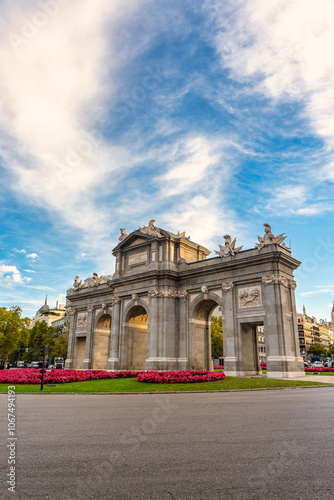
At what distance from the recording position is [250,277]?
118 feet

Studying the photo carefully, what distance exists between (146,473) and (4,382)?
2834 cm

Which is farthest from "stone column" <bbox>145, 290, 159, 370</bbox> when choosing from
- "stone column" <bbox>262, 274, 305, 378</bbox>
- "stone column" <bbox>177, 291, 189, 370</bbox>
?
"stone column" <bbox>262, 274, 305, 378</bbox>

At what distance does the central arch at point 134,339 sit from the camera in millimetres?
44688

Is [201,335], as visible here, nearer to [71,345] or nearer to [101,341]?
[101,341]

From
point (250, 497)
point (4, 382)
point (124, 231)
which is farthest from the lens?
point (124, 231)

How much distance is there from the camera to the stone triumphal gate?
34.3 m

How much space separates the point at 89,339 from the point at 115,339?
8.92 meters

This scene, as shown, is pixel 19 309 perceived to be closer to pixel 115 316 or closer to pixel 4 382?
pixel 115 316

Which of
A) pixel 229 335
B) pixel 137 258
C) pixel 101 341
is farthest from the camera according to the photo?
pixel 101 341

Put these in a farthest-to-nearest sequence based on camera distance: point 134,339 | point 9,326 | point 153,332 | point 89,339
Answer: point 9,326, point 89,339, point 134,339, point 153,332

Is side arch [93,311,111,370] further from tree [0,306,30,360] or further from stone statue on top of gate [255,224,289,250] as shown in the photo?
stone statue on top of gate [255,224,289,250]

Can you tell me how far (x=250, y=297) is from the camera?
3594 cm

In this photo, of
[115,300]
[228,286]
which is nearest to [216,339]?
[115,300]

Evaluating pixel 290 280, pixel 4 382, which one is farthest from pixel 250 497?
pixel 290 280
